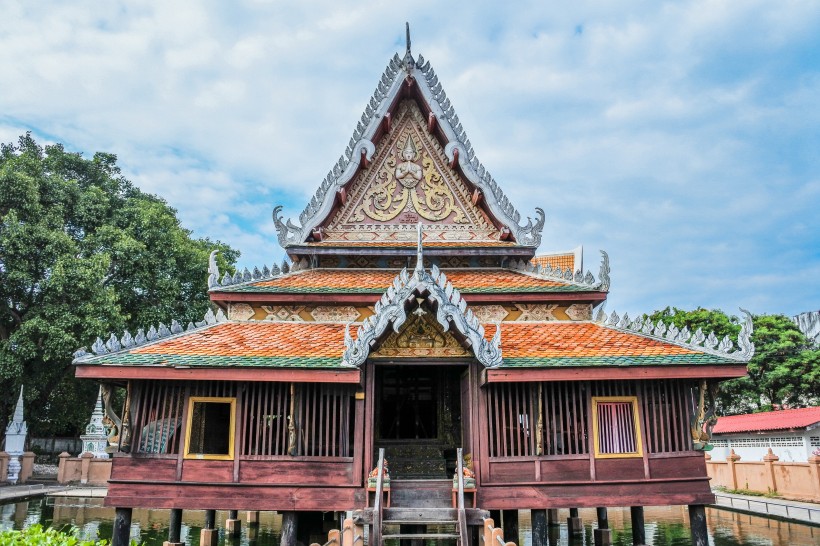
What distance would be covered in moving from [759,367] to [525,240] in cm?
2727

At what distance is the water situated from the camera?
51.7ft

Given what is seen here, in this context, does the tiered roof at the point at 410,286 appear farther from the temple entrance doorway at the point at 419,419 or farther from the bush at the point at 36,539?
the bush at the point at 36,539

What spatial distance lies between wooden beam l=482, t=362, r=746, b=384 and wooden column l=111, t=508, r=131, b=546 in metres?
6.50

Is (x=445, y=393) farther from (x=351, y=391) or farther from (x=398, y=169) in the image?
(x=398, y=169)

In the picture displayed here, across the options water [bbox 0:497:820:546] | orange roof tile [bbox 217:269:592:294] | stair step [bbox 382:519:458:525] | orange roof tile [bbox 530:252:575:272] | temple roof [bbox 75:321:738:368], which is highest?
orange roof tile [bbox 530:252:575:272]

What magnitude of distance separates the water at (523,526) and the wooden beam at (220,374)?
17.5 feet

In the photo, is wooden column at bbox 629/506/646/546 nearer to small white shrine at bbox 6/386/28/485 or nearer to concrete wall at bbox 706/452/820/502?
concrete wall at bbox 706/452/820/502

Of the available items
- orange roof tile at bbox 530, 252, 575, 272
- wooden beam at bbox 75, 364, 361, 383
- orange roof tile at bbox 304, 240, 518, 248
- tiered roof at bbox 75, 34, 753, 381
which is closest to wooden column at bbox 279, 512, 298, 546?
wooden beam at bbox 75, 364, 361, 383

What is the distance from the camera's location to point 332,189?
1382 centimetres

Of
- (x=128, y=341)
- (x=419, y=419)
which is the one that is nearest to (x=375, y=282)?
(x=419, y=419)

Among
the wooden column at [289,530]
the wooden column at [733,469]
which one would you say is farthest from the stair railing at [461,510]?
the wooden column at [733,469]

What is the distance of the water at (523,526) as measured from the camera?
15750 mm

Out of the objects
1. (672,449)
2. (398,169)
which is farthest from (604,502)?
(398,169)

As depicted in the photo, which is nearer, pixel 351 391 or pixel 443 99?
pixel 351 391
